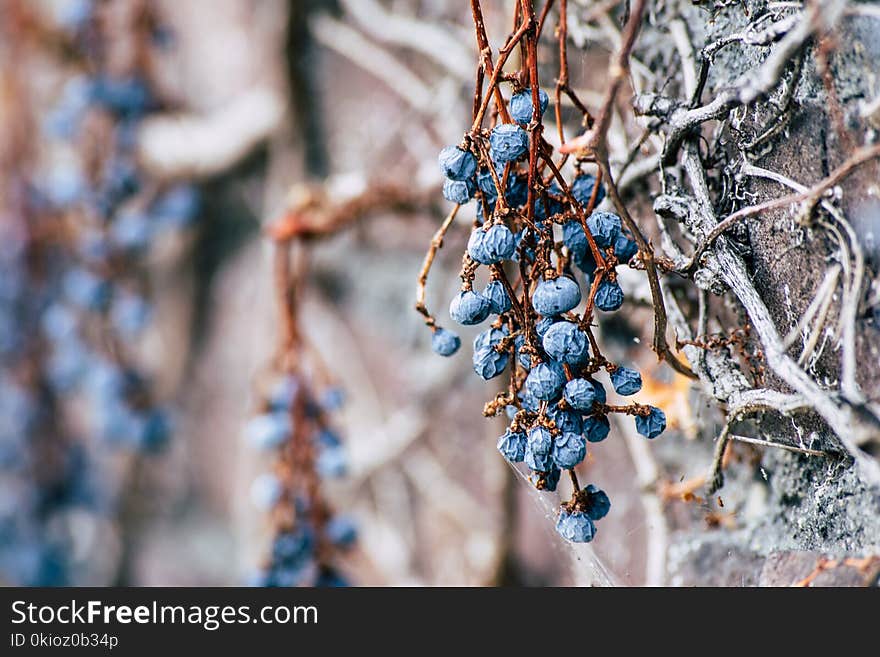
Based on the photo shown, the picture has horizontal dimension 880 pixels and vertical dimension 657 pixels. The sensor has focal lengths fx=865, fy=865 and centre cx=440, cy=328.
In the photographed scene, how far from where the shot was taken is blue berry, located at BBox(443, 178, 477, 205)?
0.48 m

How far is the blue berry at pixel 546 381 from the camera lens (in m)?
0.46

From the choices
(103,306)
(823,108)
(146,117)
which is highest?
(146,117)

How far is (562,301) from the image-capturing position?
45 cm

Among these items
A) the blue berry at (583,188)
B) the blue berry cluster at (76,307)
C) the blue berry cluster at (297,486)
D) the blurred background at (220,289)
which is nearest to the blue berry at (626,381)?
the blue berry at (583,188)

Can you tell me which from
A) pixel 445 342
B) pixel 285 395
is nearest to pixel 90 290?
pixel 285 395

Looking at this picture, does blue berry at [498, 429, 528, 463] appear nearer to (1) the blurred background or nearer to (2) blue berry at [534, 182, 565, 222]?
(2) blue berry at [534, 182, 565, 222]

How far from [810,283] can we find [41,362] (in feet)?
4.92

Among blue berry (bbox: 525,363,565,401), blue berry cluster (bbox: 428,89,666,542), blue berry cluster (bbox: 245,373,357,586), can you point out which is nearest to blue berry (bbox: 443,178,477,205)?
blue berry cluster (bbox: 428,89,666,542)

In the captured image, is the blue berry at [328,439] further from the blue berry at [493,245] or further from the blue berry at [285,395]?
the blue berry at [493,245]

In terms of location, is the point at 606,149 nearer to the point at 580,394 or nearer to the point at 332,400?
the point at 580,394
